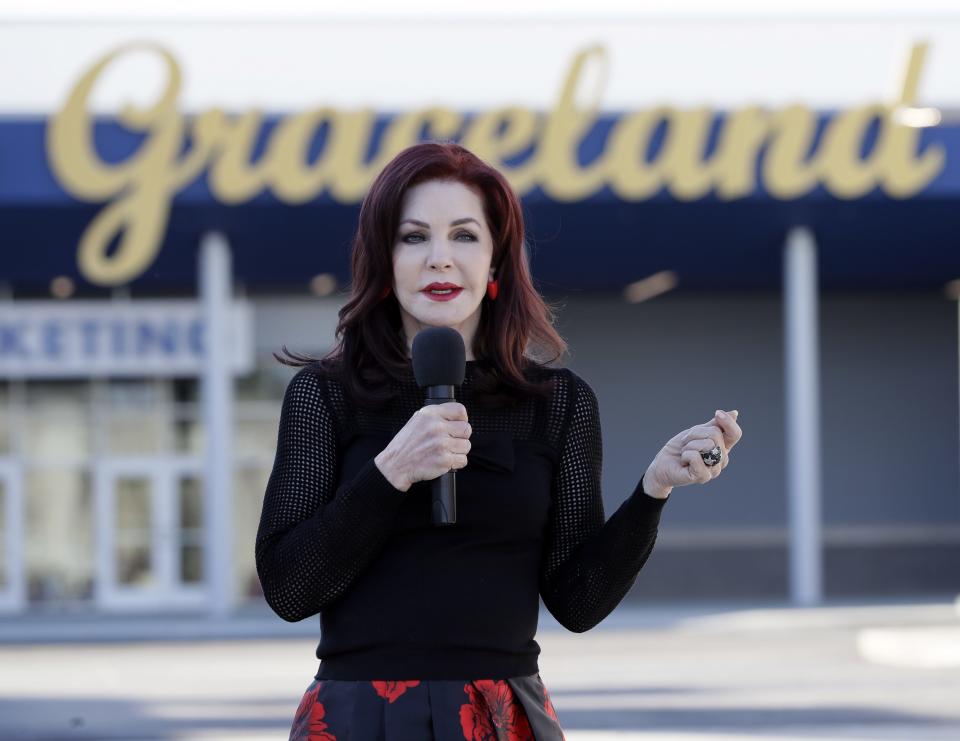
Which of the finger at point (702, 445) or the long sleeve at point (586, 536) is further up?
the finger at point (702, 445)

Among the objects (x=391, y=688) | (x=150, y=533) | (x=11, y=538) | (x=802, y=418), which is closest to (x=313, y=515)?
(x=391, y=688)

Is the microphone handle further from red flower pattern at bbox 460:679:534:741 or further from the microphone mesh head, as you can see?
red flower pattern at bbox 460:679:534:741

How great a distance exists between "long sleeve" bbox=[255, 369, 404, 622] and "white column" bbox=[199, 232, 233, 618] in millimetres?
15459

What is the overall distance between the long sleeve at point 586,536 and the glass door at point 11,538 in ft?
62.6

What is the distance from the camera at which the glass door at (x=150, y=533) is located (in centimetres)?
2033

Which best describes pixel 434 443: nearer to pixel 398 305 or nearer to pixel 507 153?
pixel 398 305

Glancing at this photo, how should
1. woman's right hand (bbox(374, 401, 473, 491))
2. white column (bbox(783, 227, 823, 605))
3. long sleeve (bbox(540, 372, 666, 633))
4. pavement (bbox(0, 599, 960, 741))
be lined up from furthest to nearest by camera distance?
white column (bbox(783, 227, 823, 605)) < pavement (bbox(0, 599, 960, 741)) < long sleeve (bbox(540, 372, 666, 633)) < woman's right hand (bbox(374, 401, 473, 491))

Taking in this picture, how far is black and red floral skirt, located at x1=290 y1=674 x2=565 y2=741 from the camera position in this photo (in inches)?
89.1

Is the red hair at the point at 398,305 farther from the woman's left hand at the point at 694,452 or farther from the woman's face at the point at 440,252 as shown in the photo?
the woman's left hand at the point at 694,452

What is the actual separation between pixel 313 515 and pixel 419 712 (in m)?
0.37

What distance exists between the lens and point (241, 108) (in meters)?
16.0

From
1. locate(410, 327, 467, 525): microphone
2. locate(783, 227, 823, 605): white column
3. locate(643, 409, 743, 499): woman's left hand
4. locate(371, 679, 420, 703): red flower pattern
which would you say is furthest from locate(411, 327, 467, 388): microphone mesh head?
locate(783, 227, 823, 605): white column

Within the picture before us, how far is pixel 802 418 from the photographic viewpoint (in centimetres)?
1833

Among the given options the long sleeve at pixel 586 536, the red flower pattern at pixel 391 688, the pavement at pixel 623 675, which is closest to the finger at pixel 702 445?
the long sleeve at pixel 586 536
